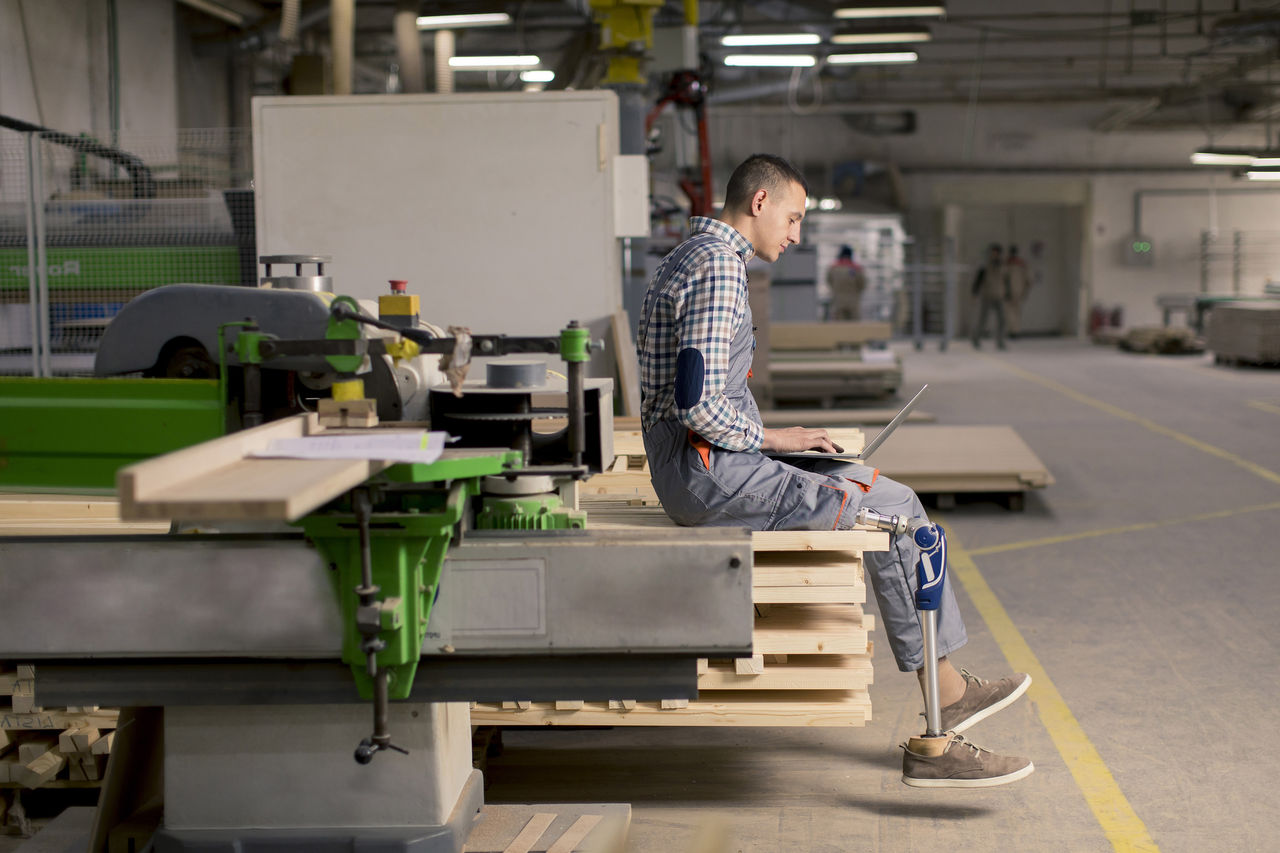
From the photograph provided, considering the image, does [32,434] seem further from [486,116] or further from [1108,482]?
[1108,482]

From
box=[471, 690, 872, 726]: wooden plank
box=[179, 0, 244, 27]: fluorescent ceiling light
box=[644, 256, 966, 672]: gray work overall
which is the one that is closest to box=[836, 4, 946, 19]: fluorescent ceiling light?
box=[179, 0, 244, 27]: fluorescent ceiling light

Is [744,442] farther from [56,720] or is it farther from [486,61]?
[486,61]

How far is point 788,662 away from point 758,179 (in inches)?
50.9

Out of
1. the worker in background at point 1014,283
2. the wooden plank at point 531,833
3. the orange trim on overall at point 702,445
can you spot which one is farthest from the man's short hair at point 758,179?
the worker in background at point 1014,283

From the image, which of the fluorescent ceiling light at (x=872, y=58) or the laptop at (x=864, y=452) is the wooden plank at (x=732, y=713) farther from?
the fluorescent ceiling light at (x=872, y=58)

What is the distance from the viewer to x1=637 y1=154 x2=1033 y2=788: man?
2850mm

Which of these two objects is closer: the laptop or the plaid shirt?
the plaid shirt

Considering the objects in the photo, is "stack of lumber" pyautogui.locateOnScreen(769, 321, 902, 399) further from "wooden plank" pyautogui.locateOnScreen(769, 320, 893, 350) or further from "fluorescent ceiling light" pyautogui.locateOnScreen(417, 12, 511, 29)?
"fluorescent ceiling light" pyautogui.locateOnScreen(417, 12, 511, 29)

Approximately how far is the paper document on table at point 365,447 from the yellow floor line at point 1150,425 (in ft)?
23.7

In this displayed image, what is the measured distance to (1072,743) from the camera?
3578mm

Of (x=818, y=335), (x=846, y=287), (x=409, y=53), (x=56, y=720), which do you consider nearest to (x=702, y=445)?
(x=56, y=720)

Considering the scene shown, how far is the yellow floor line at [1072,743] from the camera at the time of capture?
3.01 metres

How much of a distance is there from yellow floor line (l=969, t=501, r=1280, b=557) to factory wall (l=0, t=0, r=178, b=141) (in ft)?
22.6

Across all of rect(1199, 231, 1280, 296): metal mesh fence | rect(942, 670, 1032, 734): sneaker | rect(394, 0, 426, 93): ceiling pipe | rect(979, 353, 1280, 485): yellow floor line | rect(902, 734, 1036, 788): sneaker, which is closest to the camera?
rect(902, 734, 1036, 788): sneaker
